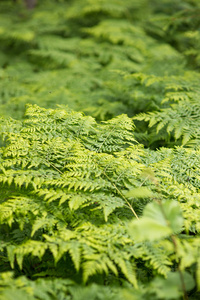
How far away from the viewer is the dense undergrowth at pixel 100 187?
1381 millimetres

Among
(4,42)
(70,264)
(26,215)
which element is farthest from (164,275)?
(4,42)

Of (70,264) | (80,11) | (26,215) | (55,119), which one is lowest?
(70,264)

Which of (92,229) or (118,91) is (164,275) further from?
(118,91)

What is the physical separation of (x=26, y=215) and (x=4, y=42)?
671cm

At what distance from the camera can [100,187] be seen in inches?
71.9

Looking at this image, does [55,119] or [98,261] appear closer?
[98,261]

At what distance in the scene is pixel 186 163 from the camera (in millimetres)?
2248

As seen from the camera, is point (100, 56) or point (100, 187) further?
point (100, 56)

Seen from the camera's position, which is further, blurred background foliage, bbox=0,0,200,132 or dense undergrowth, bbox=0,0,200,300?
blurred background foliage, bbox=0,0,200,132

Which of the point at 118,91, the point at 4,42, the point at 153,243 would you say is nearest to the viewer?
the point at 153,243

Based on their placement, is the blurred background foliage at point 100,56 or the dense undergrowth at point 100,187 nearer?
the dense undergrowth at point 100,187

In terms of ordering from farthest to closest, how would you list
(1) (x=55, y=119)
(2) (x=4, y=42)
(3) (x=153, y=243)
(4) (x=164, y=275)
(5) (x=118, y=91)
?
(2) (x=4, y=42) → (5) (x=118, y=91) → (1) (x=55, y=119) → (3) (x=153, y=243) → (4) (x=164, y=275)

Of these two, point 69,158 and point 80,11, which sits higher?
point 80,11

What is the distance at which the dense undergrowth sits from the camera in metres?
1.38
